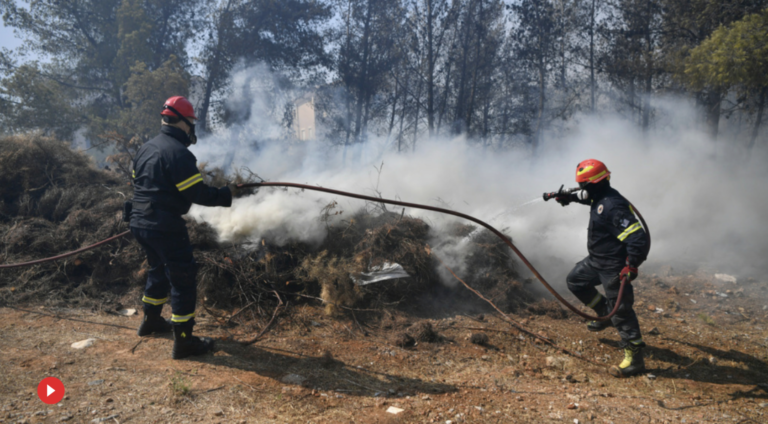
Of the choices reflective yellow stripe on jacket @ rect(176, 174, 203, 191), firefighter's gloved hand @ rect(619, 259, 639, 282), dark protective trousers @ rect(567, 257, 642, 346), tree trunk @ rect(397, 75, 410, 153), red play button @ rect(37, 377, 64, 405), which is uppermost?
tree trunk @ rect(397, 75, 410, 153)

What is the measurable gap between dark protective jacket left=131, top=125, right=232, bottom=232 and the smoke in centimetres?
167

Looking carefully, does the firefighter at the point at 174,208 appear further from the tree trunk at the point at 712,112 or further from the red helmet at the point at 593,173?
the tree trunk at the point at 712,112

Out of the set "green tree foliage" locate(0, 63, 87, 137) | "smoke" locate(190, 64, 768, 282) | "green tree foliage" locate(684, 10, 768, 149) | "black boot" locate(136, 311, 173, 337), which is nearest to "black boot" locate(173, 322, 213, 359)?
"black boot" locate(136, 311, 173, 337)

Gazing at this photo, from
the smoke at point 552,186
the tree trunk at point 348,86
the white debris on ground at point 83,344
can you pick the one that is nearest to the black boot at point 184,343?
the white debris on ground at point 83,344

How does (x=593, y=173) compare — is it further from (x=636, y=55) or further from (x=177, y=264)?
(x=636, y=55)

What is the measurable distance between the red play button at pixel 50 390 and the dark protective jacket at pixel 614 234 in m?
4.31

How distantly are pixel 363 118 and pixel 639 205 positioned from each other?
12460mm

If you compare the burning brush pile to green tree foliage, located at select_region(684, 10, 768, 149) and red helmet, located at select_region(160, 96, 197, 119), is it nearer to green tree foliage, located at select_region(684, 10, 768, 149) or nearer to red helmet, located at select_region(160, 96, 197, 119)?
red helmet, located at select_region(160, 96, 197, 119)

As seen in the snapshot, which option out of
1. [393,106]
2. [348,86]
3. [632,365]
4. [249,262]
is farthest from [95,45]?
[632,365]

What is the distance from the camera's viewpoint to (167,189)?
3.11 meters

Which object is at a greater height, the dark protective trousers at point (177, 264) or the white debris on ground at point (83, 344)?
the dark protective trousers at point (177, 264)

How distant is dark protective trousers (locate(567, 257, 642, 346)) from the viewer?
3414 millimetres

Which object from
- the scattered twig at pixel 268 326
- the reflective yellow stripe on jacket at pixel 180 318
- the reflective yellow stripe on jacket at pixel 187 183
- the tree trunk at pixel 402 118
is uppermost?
the tree trunk at pixel 402 118

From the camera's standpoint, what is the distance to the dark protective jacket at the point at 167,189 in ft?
10.0
